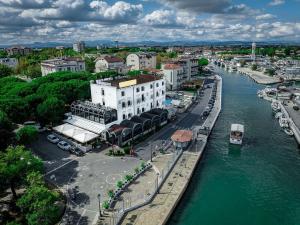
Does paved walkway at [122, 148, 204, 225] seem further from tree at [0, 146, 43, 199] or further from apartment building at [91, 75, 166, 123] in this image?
apartment building at [91, 75, 166, 123]

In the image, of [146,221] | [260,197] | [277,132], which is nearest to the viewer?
[146,221]

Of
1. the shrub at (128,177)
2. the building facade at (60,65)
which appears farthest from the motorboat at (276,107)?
the building facade at (60,65)

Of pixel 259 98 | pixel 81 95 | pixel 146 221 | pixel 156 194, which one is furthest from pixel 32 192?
pixel 259 98

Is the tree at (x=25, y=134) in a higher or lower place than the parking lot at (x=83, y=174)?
higher

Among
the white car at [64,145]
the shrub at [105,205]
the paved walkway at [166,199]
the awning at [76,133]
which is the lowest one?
the paved walkway at [166,199]

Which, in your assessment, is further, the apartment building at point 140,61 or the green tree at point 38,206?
the apartment building at point 140,61

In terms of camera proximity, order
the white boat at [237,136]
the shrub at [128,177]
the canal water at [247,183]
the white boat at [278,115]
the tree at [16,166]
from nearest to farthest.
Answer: the tree at [16,166] < the canal water at [247,183] < the shrub at [128,177] < the white boat at [237,136] < the white boat at [278,115]

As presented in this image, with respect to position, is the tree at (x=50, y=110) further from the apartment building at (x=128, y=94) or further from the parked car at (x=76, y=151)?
the parked car at (x=76, y=151)

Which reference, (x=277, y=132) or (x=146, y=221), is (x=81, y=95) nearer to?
(x=146, y=221)
